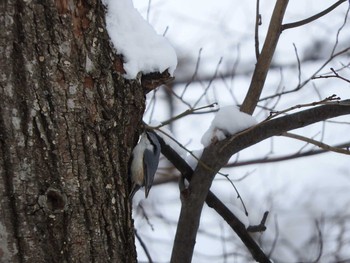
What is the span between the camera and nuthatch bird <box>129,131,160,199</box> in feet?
4.85

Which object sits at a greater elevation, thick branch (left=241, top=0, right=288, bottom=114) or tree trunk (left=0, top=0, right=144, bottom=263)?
thick branch (left=241, top=0, right=288, bottom=114)

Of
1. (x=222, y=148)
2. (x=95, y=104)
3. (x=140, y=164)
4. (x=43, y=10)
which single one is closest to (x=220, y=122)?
(x=222, y=148)

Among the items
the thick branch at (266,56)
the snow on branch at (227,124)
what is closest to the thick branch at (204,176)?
the snow on branch at (227,124)

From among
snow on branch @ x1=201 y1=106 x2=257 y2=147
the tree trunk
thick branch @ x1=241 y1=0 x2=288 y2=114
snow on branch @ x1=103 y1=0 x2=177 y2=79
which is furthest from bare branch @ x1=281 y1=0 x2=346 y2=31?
the tree trunk

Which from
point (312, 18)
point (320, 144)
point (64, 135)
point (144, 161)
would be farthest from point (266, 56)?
point (64, 135)

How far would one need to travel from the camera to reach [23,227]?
46.8 inches

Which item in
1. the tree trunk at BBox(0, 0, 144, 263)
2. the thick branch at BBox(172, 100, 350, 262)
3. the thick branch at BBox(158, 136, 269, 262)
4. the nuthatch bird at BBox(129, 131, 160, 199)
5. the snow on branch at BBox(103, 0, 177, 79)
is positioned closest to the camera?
the tree trunk at BBox(0, 0, 144, 263)

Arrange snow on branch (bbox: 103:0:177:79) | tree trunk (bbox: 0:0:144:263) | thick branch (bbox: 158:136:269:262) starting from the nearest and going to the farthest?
tree trunk (bbox: 0:0:144:263), snow on branch (bbox: 103:0:177:79), thick branch (bbox: 158:136:269:262)

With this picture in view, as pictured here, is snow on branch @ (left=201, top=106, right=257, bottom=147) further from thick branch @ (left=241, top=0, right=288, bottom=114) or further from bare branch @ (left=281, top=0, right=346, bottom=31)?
bare branch @ (left=281, top=0, right=346, bottom=31)

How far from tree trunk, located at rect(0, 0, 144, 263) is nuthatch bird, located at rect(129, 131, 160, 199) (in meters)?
0.12

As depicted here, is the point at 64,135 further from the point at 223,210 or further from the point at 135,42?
the point at 223,210

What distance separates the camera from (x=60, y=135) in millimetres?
1229

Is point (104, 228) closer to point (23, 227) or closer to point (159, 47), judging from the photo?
point (23, 227)

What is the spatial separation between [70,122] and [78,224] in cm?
22
